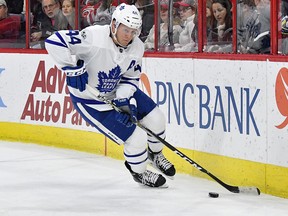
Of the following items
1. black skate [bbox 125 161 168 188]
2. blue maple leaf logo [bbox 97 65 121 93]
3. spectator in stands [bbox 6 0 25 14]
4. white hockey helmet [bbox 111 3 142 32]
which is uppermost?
spectator in stands [bbox 6 0 25 14]

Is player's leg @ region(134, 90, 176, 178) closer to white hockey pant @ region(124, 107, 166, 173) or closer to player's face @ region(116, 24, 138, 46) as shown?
white hockey pant @ region(124, 107, 166, 173)

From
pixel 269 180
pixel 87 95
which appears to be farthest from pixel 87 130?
pixel 269 180

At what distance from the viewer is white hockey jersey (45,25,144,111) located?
20.7 feet

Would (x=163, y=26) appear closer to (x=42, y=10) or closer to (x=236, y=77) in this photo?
(x=236, y=77)

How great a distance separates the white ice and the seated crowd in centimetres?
97

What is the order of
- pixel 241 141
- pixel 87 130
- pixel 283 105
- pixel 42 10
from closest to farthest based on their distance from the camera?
pixel 283 105 < pixel 241 141 < pixel 87 130 < pixel 42 10

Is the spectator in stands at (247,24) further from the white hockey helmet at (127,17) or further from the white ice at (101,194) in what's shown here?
the white ice at (101,194)

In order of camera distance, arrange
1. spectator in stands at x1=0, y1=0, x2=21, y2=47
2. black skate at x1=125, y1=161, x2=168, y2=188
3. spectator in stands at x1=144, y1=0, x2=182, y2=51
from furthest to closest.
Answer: spectator in stands at x1=0, y1=0, x2=21, y2=47, spectator in stands at x1=144, y1=0, x2=182, y2=51, black skate at x1=125, y1=161, x2=168, y2=188

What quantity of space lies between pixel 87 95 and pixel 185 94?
820 millimetres

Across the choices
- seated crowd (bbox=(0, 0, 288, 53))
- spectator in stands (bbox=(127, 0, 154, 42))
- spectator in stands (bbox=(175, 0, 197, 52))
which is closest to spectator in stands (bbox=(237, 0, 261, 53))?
seated crowd (bbox=(0, 0, 288, 53))

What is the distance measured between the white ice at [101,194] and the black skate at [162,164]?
9 cm

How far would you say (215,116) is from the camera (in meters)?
6.61

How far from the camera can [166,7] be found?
7363 millimetres

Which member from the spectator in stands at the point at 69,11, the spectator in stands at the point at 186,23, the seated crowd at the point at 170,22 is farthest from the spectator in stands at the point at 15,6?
the spectator in stands at the point at 186,23
